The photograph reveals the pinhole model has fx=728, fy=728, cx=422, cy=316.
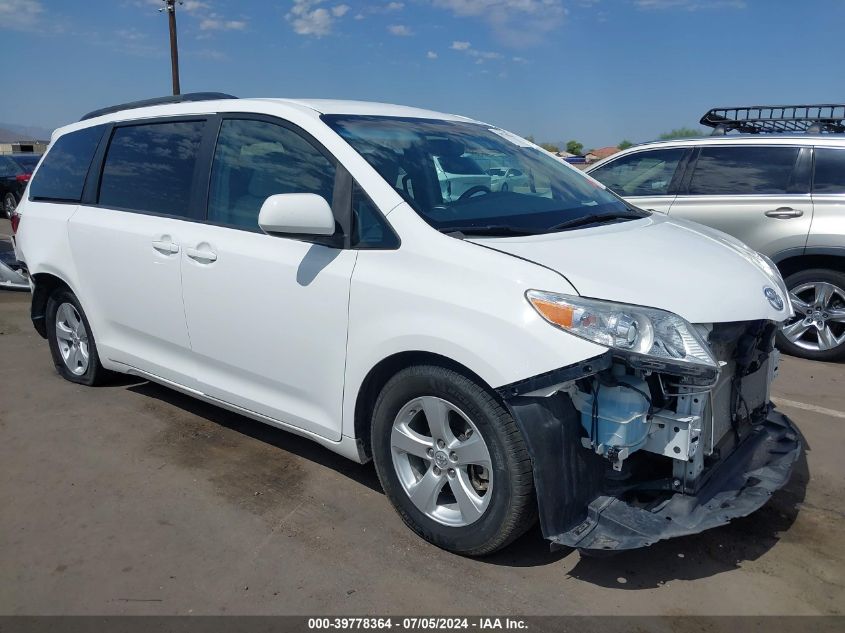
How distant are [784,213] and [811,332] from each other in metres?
1.00

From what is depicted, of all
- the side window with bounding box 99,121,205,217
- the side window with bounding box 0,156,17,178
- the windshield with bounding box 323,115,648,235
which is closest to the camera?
the windshield with bounding box 323,115,648,235

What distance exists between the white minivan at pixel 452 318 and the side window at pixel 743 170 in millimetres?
2650

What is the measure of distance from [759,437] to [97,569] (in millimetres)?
2851

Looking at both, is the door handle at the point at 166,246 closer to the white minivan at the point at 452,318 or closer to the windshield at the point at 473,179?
the white minivan at the point at 452,318

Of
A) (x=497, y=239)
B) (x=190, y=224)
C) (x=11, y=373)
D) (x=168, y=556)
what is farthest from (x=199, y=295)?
(x=11, y=373)

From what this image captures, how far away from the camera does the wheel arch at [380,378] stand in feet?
9.03

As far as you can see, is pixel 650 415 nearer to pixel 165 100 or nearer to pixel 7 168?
pixel 165 100

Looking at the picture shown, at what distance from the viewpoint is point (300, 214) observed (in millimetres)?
3010

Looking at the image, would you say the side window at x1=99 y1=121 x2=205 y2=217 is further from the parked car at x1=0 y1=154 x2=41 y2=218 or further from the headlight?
the parked car at x1=0 y1=154 x2=41 y2=218

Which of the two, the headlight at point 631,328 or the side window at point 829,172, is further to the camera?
the side window at point 829,172

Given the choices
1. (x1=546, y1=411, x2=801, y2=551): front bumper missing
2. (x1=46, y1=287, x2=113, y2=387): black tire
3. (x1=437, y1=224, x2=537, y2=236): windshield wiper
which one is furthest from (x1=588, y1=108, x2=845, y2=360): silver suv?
Answer: (x1=46, y1=287, x2=113, y2=387): black tire

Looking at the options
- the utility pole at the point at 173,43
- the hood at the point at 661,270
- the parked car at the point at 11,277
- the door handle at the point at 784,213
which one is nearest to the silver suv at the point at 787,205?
the door handle at the point at 784,213

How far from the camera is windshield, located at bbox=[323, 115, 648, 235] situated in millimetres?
3150

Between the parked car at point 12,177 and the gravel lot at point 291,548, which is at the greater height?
the parked car at point 12,177
